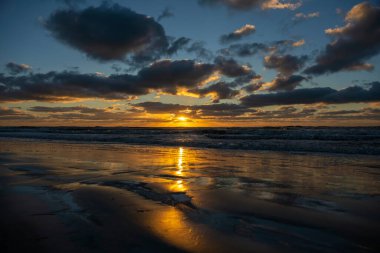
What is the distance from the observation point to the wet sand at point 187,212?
3564 mm

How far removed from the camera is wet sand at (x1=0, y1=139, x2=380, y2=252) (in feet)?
11.7

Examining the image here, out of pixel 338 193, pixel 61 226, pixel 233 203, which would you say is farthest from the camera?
pixel 338 193

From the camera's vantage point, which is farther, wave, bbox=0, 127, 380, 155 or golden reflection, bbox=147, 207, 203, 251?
wave, bbox=0, 127, 380, 155

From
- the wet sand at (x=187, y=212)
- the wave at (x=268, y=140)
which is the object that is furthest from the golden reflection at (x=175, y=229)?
the wave at (x=268, y=140)

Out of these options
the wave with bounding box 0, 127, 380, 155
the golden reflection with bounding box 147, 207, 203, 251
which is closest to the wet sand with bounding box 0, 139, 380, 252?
the golden reflection with bounding box 147, 207, 203, 251

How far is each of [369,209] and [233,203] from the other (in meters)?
2.33

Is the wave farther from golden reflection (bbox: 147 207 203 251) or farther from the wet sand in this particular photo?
golden reflection (bbox: 147 207 203 251)

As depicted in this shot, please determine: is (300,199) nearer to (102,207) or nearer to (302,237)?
(302,237)

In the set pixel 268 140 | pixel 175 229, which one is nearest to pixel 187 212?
pixel 175 229

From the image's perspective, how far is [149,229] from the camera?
13.2 feet

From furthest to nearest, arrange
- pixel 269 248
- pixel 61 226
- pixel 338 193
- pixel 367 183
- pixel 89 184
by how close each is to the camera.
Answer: pixel 367 183
pixel 89 184
pixel 338 193
pixel 61 226
pixel 269 248

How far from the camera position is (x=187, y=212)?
4848mm

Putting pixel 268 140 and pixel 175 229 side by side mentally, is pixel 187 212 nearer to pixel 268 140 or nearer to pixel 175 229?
pixel 175 229

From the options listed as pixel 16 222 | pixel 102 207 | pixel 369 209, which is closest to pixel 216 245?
pixel 102 207
